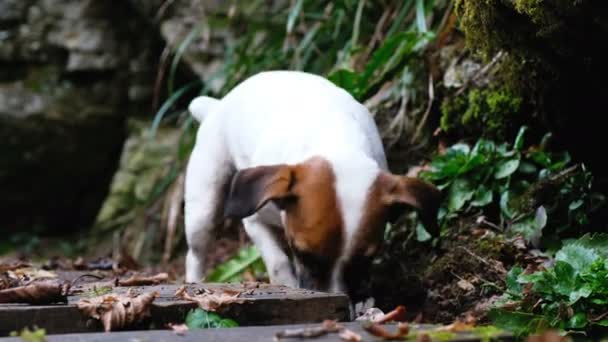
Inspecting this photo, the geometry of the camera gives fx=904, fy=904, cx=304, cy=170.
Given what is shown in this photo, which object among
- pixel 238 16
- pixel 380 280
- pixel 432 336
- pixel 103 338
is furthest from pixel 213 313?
pixel 238 16

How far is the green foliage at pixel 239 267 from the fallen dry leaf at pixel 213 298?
2196 mm

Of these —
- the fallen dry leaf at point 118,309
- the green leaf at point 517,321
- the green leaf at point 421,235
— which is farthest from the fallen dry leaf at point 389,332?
the green leaf at point 421,235

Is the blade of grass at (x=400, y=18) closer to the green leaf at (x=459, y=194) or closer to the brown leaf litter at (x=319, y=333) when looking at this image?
the green leaf at (x=459, y=194)

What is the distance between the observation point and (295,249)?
3127 millimetres

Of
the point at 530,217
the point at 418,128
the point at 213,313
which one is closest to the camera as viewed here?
the point at 213,313

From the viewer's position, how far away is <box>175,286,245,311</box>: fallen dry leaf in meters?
2.62

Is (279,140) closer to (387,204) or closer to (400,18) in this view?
(387,204)

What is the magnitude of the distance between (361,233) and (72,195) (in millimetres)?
6290

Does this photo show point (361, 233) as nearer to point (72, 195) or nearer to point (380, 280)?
point (380, 280)

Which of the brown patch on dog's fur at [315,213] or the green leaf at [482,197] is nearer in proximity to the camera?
the brown patch on dog's fur at [315,213]

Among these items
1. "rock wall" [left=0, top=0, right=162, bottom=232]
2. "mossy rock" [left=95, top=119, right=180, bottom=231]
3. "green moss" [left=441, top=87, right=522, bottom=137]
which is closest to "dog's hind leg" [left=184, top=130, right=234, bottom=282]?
"green moss" [left=441, top=87, right=522, bottom=137]

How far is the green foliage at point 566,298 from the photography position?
2826mm

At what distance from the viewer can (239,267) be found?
5125 mm

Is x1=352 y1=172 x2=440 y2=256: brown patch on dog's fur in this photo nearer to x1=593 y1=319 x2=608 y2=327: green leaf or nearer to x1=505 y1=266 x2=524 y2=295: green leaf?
x1=505 y1=266 x2=524 y2=295: green leaf
